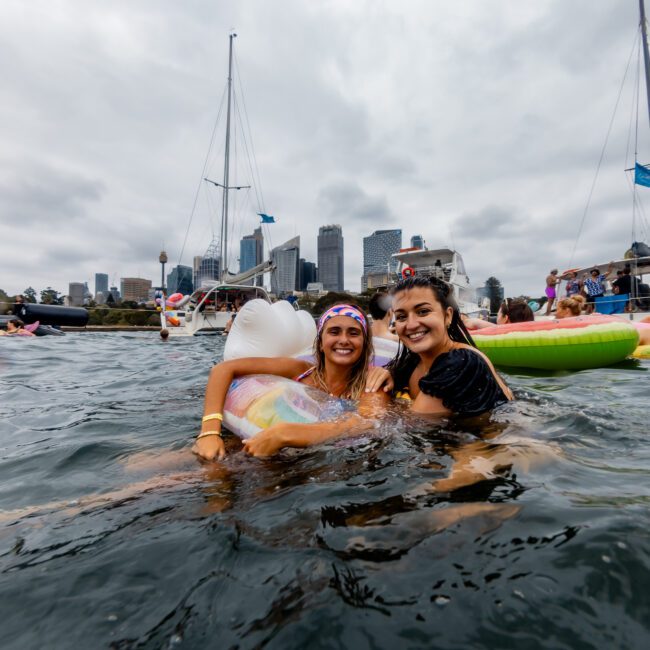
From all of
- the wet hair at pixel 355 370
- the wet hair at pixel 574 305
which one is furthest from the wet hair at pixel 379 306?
the wet hair at pixel 574 305

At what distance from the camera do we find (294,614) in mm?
1159

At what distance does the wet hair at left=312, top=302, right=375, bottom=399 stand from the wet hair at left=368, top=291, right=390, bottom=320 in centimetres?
183

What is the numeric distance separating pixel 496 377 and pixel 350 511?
1.59 metres

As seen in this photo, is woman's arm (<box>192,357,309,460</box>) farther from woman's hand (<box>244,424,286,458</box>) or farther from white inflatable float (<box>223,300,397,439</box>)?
woman's hand (<box>244,424,286,458</box>)

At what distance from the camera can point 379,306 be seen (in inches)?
214

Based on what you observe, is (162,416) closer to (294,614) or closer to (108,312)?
(294,614)

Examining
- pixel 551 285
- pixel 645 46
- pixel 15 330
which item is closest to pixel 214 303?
pixel 15 330

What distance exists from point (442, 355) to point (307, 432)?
1011 mm

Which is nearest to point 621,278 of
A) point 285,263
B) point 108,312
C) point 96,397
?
point 96,397

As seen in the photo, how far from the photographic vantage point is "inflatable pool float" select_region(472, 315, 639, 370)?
5977mm

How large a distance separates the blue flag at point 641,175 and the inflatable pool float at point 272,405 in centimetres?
1678

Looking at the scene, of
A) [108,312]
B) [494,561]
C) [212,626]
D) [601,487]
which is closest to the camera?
[212,626]

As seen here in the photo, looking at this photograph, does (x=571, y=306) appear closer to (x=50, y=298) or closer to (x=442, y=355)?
(x=442, y=355)

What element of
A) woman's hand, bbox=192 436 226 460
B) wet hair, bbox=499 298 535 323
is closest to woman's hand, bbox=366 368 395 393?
woman's hand, bbox=192 436 226 460
